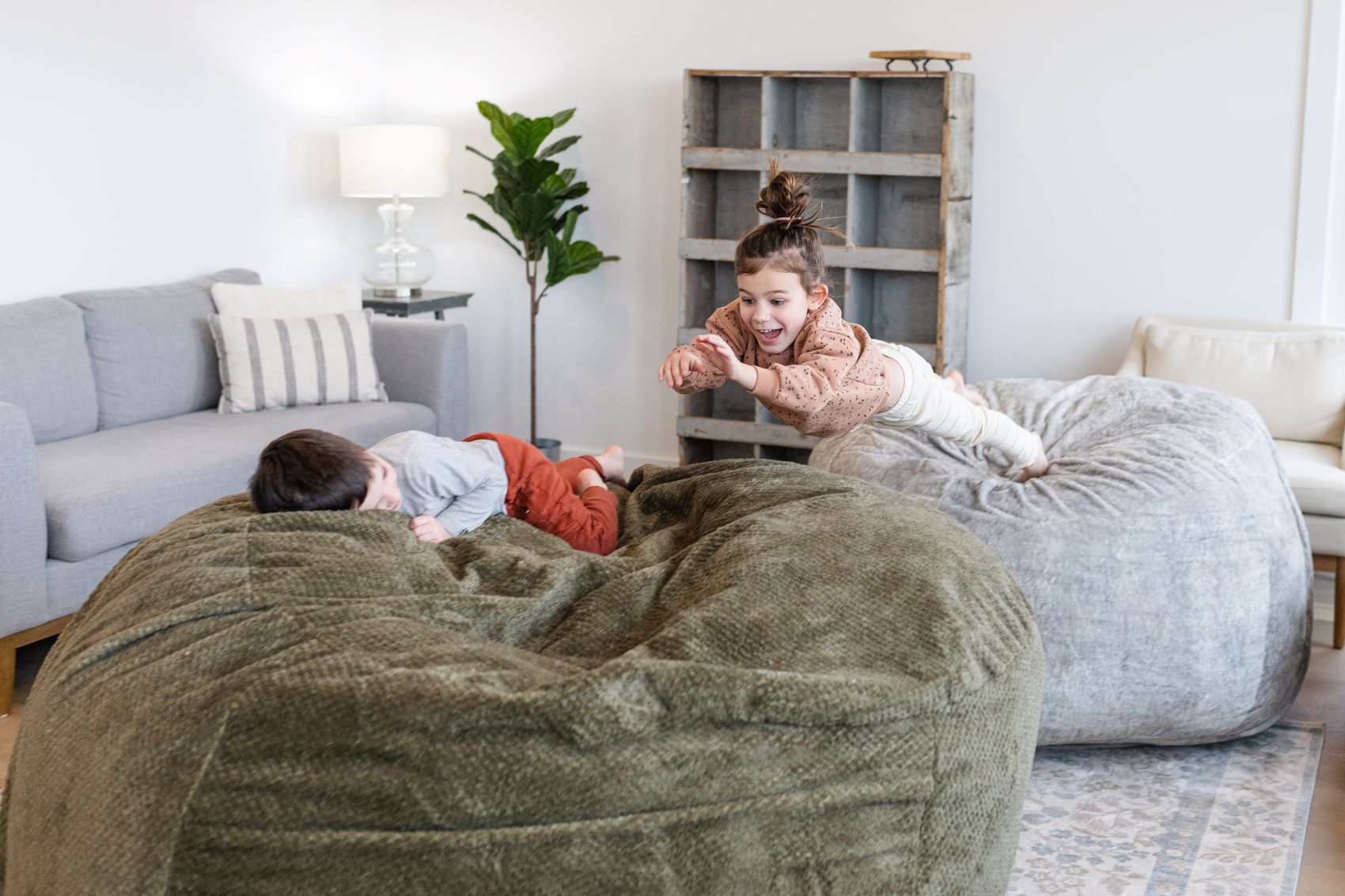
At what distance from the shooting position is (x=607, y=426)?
512 centimetres

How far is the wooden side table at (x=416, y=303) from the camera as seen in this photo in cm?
469

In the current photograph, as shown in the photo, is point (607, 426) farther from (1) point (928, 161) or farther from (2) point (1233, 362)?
(2) point (1233, 362)

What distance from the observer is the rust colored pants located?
2.45 meters

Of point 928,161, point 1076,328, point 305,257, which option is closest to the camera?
point 928,161

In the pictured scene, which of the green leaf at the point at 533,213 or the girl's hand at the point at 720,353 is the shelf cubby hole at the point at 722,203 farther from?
the girl's hand at the point at 720,353

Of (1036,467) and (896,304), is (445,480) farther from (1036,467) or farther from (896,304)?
(896,304)

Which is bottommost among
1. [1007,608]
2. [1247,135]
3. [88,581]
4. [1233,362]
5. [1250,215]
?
[88,581]

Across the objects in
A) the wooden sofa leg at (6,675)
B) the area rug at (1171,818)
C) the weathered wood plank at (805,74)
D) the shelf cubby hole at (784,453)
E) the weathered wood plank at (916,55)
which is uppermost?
the weathered wood plank at (916,55)

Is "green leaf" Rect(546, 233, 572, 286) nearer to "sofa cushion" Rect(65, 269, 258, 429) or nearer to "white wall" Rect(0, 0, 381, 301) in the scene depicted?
"white wall" Rect(0, 0, 381, 301)

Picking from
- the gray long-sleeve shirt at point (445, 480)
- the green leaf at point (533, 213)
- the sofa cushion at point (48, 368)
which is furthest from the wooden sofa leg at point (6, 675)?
the green leaf at point (533, 213)

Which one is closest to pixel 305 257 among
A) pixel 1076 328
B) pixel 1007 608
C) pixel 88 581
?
pixel 88 581

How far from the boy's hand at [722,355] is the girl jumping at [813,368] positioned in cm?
5

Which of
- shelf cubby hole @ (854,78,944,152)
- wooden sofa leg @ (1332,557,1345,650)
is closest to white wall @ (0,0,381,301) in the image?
shelf cubby hole @ (854,78,944,152)

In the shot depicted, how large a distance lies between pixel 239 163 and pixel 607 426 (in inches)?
65.1
